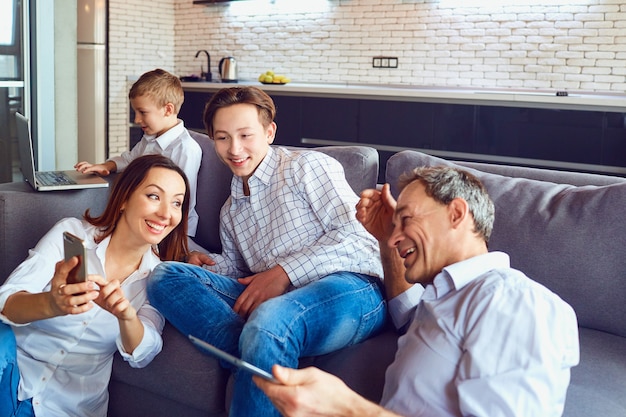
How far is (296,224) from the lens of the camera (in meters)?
2.31

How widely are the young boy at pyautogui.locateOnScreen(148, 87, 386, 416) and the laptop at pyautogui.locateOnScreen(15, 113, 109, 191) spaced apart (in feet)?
1.92

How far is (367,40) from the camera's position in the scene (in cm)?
625

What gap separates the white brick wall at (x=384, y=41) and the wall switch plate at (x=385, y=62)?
4cm

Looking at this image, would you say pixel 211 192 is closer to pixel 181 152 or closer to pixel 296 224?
pixel 181 152

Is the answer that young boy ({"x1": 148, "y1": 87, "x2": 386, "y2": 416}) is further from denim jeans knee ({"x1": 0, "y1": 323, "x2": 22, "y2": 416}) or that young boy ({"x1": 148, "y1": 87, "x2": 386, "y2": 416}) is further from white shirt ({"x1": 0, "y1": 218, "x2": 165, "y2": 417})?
denim jeans knee ({"x1": 0, "y1": 323, "x2": 22, "y2": 416})

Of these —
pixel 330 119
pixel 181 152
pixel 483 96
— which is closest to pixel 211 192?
pixel 181 152

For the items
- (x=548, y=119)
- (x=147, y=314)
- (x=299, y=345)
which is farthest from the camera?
(x=548, y=119)

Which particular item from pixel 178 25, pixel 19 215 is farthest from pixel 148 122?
pixel 178 25

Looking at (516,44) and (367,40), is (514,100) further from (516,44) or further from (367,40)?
(367,40)

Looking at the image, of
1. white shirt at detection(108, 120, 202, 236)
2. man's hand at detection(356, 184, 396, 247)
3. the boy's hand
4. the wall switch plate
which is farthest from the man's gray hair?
the wall switch plate

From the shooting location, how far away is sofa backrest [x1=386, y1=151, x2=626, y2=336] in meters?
2.08

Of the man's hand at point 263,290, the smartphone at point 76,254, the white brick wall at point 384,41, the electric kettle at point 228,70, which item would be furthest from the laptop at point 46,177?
the electric kettle at point 228,70

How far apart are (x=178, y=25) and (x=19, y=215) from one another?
17.7 feet

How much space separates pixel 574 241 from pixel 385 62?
4250 millimetres
